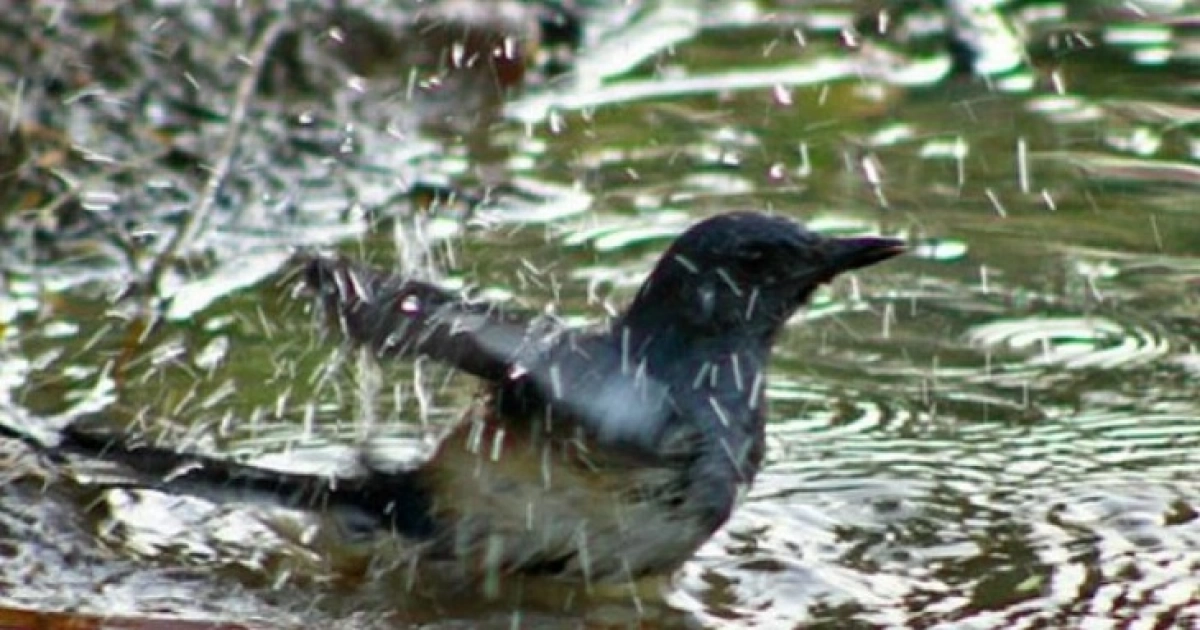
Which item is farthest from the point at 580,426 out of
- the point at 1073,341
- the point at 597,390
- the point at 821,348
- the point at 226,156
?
the point at 226,156

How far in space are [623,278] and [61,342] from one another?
59.5 inches

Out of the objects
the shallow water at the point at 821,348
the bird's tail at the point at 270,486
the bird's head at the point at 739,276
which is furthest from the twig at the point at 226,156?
→ the bird's head at the point at 739,276

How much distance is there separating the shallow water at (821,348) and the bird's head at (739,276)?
1.41 ft

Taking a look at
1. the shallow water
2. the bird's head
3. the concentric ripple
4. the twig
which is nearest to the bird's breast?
the shallow water

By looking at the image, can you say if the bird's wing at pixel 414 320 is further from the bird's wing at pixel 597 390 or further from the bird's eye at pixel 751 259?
the bird's eye at pixel 751 259

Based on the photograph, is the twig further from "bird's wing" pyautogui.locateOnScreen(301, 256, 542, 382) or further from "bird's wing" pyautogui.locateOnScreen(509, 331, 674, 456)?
"bird's wing" pyautogui.locateOnScreen(301, 256, 542, 382)

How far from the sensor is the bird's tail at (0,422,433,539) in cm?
575

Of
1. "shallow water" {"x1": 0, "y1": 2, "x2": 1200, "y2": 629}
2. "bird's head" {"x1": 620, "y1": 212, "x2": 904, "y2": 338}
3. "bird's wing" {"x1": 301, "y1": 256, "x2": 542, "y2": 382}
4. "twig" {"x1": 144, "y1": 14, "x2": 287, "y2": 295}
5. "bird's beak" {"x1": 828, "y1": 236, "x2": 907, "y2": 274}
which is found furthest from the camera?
"twig" {"x1": 144, "y1": 14, "x2": 287, "y2": 295}

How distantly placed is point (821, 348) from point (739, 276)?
127 cm

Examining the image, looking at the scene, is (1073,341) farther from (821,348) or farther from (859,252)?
(859,252)

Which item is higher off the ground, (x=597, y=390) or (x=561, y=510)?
(x=597, y=390)

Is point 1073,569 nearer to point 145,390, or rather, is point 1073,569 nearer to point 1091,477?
point 1091,477

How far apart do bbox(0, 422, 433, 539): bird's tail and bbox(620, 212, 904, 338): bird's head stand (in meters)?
0.62

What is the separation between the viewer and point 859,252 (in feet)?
18.9
